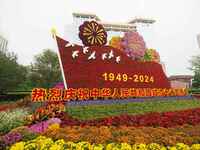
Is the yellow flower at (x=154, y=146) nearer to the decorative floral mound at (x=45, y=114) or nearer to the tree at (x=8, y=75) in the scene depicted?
the decorative floral mound at (x=45, y=114)

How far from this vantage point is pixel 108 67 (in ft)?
53.2

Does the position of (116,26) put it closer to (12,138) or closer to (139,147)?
(12,138)

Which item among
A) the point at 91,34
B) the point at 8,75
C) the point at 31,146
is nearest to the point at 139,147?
the point at 31,146

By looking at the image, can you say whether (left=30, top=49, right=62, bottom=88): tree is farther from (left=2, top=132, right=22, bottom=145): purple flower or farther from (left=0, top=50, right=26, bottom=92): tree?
(left=2, top=132, right=22, bottom=145): purple flower

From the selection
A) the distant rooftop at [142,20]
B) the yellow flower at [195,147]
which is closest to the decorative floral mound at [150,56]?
the yellow flower at [195,147]

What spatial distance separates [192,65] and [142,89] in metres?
28.4

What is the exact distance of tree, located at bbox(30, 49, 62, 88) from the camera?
131ft

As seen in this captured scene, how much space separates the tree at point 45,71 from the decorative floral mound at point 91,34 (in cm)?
2386

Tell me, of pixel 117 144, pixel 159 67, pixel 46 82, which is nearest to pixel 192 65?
pixel 46 82

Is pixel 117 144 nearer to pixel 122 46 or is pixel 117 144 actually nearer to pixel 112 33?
pixel 122 46

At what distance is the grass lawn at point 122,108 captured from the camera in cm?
1353

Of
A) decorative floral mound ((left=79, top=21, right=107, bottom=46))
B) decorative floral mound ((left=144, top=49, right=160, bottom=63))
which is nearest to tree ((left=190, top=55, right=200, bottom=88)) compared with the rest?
decorative floral mound ((left=144, top=49, right=160, bottom=63))

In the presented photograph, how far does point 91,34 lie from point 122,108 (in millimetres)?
3301

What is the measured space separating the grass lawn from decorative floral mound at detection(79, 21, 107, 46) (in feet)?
9.23
